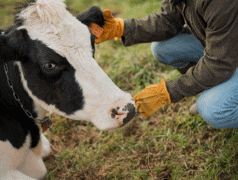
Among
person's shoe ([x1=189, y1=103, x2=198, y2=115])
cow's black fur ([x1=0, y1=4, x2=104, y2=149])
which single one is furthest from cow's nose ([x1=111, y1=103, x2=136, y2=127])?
person's shoe ([x1=189, y1=103, x2=198, y2=115])

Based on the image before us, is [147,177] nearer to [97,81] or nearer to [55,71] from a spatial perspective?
[97,81]

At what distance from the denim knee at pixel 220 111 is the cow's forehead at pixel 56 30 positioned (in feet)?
4.03

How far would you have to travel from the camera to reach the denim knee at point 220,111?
75.4 inches

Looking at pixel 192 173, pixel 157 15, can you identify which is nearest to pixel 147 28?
pixel 157 15

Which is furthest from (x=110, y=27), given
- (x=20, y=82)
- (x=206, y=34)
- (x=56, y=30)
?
(x=20, y=82)

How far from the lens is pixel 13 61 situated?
1712 mm

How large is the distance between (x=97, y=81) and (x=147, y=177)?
4.16 ft

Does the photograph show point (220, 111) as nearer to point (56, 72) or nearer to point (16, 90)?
point (56, 72)

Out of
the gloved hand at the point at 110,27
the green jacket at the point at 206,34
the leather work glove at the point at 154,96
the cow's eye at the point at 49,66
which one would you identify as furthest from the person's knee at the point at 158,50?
the cow's eye at the point at 49,66

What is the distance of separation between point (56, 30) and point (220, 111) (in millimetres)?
1600

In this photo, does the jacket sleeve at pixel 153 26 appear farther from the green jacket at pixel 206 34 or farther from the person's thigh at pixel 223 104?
the person's thigh at pixel 223 104

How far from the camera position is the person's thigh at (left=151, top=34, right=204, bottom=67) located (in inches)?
104

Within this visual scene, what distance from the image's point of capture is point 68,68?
5.17 ft

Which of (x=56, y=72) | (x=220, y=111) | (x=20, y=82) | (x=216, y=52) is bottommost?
(x=220, y=111)
